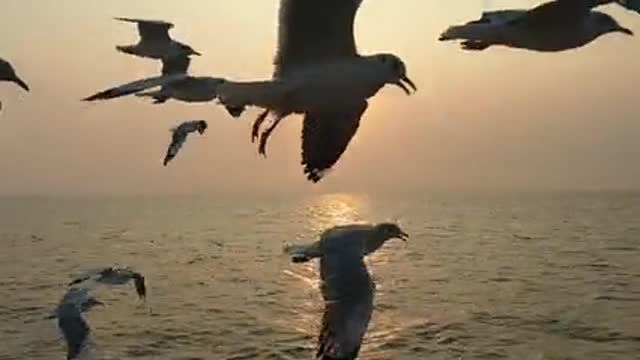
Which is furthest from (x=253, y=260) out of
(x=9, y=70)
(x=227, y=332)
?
(x=9, y=70)

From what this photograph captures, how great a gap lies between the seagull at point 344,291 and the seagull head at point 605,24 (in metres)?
3.46

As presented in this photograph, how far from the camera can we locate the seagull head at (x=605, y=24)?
10.2 m

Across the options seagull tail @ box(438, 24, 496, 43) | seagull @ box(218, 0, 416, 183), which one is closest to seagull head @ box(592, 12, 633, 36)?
seagull tail @ box(438, 24, 496, 43)

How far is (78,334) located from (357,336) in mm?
6806

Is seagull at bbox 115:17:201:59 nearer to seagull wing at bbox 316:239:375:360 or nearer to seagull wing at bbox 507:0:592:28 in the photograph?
seagull wing at bbox 316:239:375:360

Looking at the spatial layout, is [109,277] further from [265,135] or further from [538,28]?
[538,28]

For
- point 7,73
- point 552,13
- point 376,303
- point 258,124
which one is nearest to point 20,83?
point 7,73

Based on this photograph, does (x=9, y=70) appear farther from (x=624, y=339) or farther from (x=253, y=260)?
(x=253, y=260)

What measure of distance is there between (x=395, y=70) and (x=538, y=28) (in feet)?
4.72

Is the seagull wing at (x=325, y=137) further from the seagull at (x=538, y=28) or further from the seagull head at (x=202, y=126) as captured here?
the seagull head at (x=202, y=126)

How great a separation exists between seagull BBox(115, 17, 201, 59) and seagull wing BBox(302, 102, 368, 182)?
249 inches

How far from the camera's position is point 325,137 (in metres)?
10.5

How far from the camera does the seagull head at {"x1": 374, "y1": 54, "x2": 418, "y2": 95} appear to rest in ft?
32.7

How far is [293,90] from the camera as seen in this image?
9492mm
